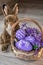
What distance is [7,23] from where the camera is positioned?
4.03 feet

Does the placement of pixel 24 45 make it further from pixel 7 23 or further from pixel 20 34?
pixel 7 23

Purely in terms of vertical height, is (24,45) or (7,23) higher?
(7,23)

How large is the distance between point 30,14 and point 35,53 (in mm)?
1088

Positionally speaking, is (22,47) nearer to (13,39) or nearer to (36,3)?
(13,39)

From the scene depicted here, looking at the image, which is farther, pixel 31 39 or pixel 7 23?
pixel 7 23

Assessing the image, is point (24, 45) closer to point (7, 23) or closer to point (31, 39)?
point (31, 39)

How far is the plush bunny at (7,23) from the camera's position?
120 centimetres

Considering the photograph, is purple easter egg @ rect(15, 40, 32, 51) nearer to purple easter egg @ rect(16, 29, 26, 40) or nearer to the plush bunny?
purple easter egg @ rect(16, 29, 26, 40)

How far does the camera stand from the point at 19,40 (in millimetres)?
1156

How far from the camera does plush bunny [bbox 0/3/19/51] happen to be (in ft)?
3.95

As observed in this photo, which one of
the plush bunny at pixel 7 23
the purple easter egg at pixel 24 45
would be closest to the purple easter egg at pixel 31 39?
the purple easter egg at pixel 24 45

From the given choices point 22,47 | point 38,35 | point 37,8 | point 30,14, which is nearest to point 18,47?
point 22,47

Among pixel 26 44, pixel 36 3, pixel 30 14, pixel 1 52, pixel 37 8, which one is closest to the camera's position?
pixel 26 44

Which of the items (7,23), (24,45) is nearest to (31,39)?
(24,45)
